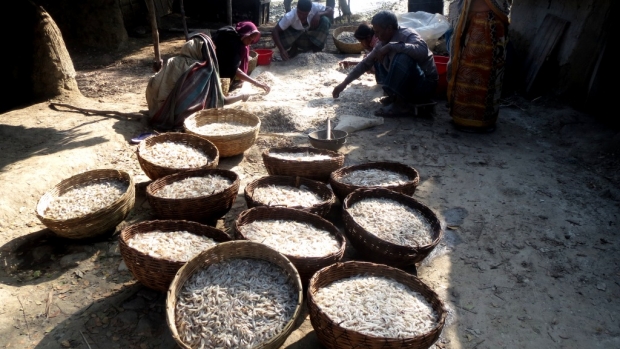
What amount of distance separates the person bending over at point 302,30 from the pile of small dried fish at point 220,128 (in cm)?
366

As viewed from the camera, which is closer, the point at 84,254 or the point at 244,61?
the point at 84,254

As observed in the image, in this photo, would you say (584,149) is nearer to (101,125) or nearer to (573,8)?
(573,8)

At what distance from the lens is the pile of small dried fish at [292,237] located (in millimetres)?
2766

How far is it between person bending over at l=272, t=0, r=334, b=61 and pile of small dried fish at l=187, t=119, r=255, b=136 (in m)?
3.66

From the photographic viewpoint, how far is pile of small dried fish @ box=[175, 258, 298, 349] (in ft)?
6.97

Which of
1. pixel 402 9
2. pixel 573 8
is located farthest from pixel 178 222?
pixel 402 9

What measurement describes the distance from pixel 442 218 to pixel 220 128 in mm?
2437

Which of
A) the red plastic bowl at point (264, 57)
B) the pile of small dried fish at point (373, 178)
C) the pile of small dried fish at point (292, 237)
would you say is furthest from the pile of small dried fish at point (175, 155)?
the red plastic bowl at point (264, 57)

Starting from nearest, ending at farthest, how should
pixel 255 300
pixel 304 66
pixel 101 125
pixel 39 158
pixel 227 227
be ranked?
pixel 255 300
pixel 227 227
pixel 39 158
pixel 101 125
pixel 304 66

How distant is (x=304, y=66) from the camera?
7.76 metres

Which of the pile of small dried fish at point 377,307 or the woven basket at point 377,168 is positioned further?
the woven basket at point 377,168

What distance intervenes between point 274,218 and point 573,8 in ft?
17.7

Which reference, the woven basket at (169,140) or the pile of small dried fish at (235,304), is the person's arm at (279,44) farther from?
the pile of small dried fish at (235,304)

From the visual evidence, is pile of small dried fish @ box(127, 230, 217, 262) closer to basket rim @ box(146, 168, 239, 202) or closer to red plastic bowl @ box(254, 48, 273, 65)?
basket rim @ box(146, 168, 239, 202)
